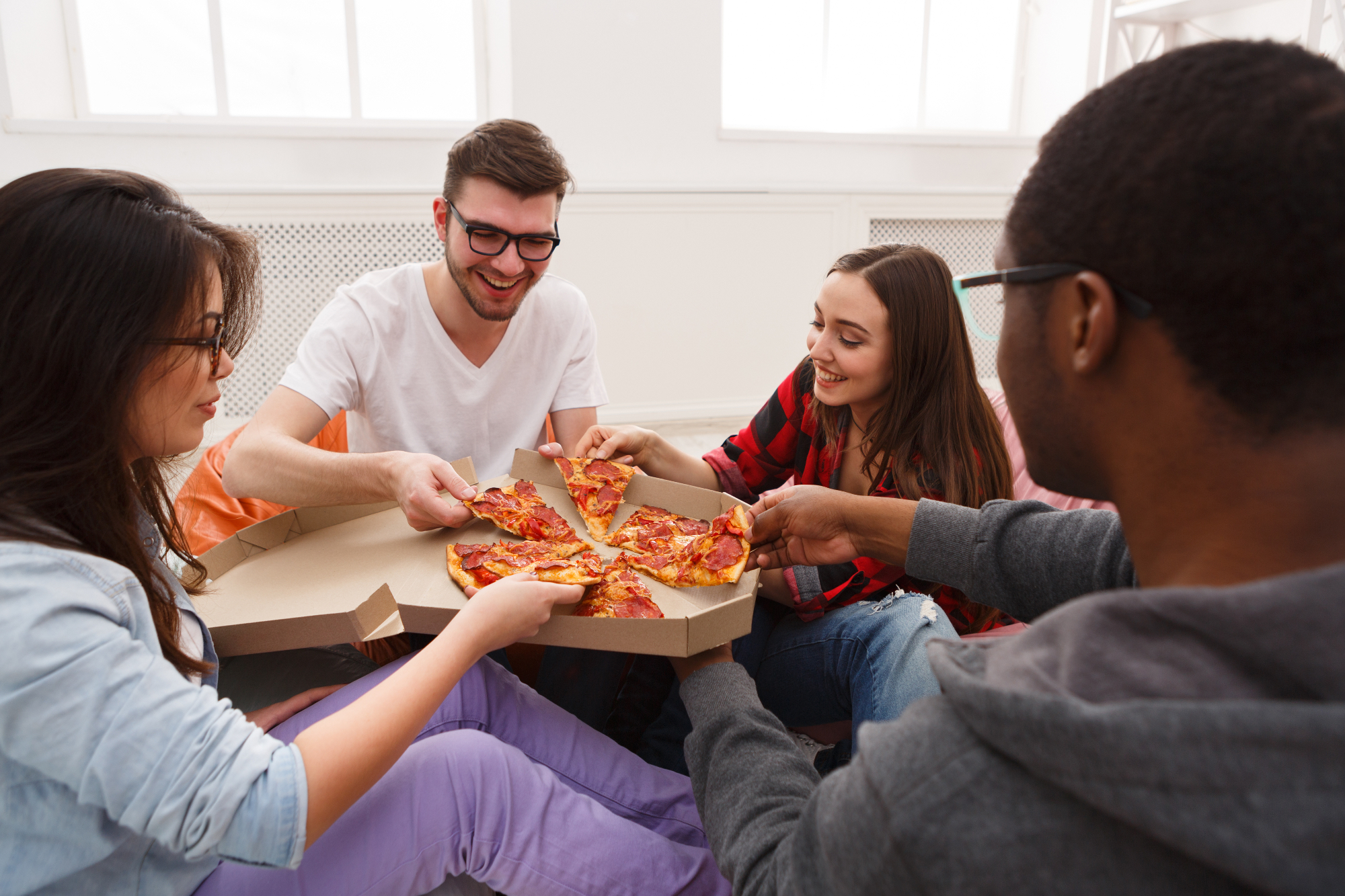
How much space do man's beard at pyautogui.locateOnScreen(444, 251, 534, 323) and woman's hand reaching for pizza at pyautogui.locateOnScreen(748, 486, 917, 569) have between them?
36.5 inches

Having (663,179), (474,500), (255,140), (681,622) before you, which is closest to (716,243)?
(663,179)

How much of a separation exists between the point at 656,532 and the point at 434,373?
88 cm

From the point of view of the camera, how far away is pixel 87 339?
38.1 inches

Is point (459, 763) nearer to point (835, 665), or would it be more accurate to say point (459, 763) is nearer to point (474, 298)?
point (835, 665)

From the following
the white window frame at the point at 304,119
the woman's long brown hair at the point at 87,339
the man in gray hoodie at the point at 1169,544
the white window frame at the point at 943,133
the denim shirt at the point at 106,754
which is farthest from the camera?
the white window frame at the point at 943,133

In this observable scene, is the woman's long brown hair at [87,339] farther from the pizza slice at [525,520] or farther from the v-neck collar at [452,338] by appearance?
the v-neck collar at [452,338]

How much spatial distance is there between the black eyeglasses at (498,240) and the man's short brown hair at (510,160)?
0.09 meters

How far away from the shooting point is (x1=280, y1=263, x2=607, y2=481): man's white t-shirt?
6.94ft

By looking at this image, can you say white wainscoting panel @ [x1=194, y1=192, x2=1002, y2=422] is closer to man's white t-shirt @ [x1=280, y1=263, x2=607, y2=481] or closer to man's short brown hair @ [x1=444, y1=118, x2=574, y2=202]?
man's white t-shirt @ [x1=280, y1=263, x2=607, y2=481]

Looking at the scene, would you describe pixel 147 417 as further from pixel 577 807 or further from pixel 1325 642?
pixel 1325 642

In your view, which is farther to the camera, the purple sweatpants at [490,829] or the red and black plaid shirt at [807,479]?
the red and black plaid shirt at [807,479]

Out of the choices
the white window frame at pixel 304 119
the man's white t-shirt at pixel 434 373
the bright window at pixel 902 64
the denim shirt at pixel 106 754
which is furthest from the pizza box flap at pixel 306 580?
the bright window at pixel 902 64

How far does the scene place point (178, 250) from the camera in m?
1.04

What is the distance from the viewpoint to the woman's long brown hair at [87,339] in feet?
3.09
